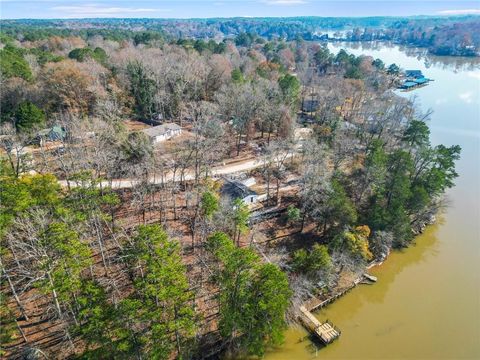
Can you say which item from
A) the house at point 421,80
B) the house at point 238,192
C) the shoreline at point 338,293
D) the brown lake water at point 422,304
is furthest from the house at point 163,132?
the house at point 421,80

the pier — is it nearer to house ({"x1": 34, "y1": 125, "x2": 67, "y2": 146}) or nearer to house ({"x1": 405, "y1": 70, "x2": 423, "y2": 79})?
house ({"x1": 34, "y1": 125, "x2": 67, "y2": 146})

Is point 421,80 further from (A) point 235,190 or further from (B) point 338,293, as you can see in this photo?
(B) point 338,293

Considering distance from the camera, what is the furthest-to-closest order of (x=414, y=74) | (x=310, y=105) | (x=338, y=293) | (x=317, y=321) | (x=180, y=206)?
(x=414, y=74)
(x=310, y=105)
(x=180, y=206)
(x=338, y=293)
(x=317, y=321)

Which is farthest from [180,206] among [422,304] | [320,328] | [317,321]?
[422,304]

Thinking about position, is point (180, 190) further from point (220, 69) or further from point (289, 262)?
point (220, 69)

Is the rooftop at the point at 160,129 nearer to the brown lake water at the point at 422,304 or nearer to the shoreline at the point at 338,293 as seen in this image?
the shoreline at the point at 338,293

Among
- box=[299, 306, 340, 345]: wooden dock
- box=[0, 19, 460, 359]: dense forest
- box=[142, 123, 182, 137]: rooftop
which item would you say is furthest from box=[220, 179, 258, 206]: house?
box=[142, 123, 182, 137]: rooftop
